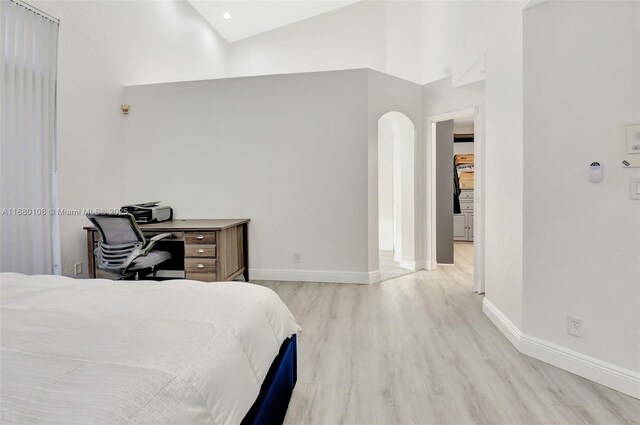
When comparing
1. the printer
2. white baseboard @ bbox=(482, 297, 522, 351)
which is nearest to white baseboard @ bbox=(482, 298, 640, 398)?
white baseboard @ bbox=(482, 297, 522, 351)

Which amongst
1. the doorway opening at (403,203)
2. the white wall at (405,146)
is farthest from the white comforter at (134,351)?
the doorway opening at (403,203)

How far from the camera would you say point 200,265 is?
11.4 ft

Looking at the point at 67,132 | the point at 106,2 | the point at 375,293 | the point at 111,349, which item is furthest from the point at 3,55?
the point at 375,293

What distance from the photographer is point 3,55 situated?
266 centimetres

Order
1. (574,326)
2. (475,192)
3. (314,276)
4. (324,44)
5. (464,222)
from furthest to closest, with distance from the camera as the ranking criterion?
(464,222), (324,44), (314,276), (475,192), (574,326)

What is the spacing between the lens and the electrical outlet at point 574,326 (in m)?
2.08

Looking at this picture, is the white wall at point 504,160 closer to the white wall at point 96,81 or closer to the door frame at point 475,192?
the door frame at point 475,192

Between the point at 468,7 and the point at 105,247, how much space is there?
410cm

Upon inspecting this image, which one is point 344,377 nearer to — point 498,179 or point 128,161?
point 498,179

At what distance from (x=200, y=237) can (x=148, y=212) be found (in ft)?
2.37

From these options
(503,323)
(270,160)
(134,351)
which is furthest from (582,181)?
(270,160)

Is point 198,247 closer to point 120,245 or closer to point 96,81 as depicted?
point 120,245

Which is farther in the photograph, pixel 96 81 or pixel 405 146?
pixel 405 146

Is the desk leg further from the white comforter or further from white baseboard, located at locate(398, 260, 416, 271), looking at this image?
the white comforter
